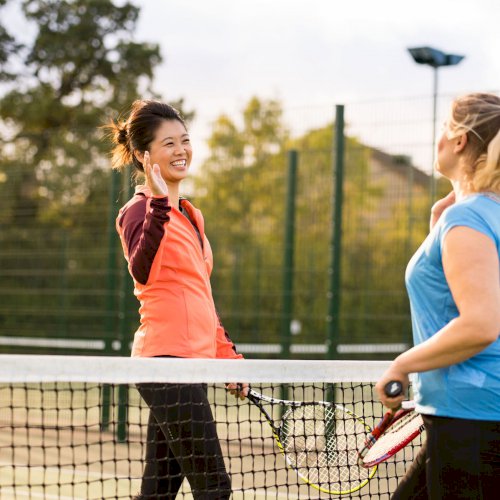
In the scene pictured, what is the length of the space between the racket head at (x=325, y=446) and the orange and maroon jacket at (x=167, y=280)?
0.52 m

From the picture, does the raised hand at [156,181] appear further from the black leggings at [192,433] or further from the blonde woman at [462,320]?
the blonde woman at [462,320]

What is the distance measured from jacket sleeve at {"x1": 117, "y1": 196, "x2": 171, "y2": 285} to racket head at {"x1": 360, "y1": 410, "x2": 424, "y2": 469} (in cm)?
95

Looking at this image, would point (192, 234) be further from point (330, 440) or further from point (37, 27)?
point (37, 27)

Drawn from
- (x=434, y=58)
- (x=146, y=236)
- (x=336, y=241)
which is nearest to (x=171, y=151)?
(x=146, y=236)

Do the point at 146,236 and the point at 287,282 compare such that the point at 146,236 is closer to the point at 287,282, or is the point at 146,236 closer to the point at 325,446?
the point at 325,446

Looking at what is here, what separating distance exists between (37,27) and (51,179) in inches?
591

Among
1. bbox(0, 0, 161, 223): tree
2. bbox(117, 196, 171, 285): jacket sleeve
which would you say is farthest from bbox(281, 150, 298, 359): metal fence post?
bbox(0, 0, 161, 223): tree

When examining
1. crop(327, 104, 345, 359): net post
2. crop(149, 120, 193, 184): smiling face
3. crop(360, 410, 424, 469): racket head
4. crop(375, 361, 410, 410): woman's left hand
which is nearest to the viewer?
crop(375, 361, 410, 410): woman's left hand

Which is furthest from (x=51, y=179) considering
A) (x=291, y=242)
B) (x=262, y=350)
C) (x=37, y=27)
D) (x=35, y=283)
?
(x=37, y=27)

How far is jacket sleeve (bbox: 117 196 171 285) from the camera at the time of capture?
11.4 feet

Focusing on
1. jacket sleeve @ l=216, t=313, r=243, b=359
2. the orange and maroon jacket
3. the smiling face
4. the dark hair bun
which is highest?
the dark hair bun

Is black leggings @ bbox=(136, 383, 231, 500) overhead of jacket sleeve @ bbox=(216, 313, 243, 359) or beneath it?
beneath

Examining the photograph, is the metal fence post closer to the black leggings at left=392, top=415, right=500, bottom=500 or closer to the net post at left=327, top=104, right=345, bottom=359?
the net post at left=327, top=104, right=345, bottom=359

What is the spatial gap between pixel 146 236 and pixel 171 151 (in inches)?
19.2
